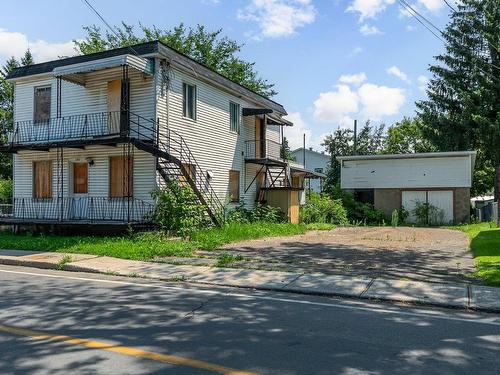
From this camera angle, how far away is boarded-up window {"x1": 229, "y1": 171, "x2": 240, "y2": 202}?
76.3ft

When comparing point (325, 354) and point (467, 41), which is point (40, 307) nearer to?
point (325, 354)

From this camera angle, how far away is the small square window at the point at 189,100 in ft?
64.6

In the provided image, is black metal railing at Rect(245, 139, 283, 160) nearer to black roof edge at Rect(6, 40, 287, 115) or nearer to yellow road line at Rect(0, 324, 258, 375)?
black roof edge at Rect(6, 40, 287, 115)

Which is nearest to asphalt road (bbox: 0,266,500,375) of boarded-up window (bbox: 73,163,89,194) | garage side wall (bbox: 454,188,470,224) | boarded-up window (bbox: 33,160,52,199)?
boarded-up window (bbox: 73,163,89,194)

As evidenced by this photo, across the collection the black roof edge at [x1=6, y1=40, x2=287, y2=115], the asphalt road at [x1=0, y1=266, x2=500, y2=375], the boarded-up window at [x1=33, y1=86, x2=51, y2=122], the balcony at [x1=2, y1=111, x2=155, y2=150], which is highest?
the black roof edge at [x1=6, y1=40, x2=287, y2=115]

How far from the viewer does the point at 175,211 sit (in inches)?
644

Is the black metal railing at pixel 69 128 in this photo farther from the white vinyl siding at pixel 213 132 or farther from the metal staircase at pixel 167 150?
the white vinyl siding at pixel 213 132

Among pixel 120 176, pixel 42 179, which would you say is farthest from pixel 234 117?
pixel 42 179

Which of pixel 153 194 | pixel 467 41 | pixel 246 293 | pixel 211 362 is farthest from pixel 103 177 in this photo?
pixel 467 41

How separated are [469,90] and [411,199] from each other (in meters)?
Answer: 10.2

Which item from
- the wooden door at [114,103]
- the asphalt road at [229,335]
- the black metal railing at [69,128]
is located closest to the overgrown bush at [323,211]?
the wooden door at [114,103]

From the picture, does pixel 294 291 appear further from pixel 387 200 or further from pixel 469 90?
pixel 469 90

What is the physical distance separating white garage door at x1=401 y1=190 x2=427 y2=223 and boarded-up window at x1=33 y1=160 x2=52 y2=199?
21.9 metres

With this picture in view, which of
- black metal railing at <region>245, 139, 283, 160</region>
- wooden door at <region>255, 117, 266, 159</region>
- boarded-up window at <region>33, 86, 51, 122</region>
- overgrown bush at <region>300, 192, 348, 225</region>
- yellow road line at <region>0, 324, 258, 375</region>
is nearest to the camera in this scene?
yellow road line at <region>0, 324, 258, 375</region>
